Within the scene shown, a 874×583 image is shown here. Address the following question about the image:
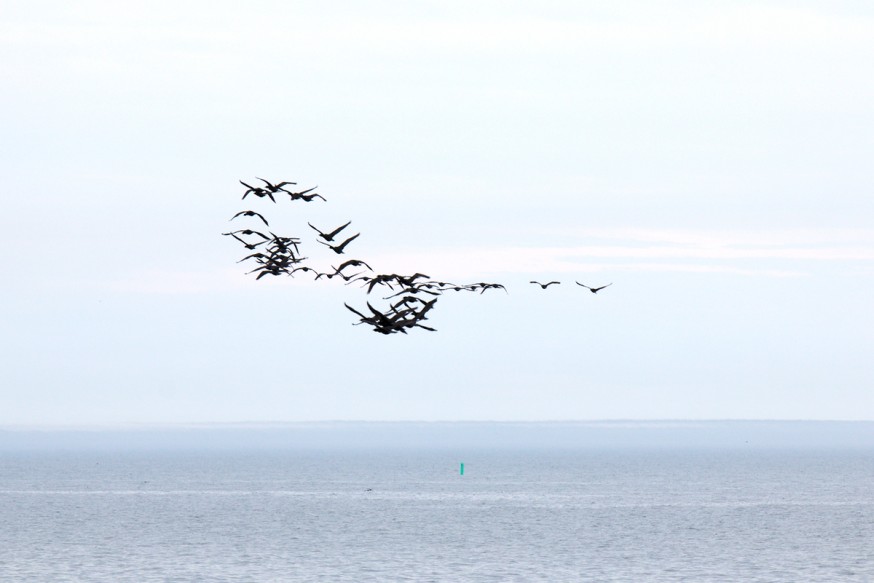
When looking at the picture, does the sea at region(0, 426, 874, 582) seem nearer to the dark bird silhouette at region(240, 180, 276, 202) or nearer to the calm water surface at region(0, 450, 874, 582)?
the calm water surface at region(0, 450, 874, 582)

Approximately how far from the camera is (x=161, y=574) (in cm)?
7744

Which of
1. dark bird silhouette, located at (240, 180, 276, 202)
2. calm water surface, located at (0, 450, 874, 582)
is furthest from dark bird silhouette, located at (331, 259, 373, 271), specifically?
calm water surface, located at (0, 450, 874, 582)

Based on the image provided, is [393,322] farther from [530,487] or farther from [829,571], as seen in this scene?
[530,487]

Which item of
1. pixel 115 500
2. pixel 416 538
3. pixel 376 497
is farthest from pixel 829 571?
pixel 115 500

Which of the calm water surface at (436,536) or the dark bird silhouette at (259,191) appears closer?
the dark bird silhouette at (259,191)

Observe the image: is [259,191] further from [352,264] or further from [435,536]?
[435,536]

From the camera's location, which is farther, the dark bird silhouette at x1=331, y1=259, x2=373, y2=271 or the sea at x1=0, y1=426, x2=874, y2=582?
the sea at x1=0, y1=426, x2=874, y2=582

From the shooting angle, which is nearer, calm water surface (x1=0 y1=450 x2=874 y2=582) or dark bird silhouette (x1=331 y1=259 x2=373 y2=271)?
dark bird silhouette (x1=331 y1=259 x2=373 y2=271)

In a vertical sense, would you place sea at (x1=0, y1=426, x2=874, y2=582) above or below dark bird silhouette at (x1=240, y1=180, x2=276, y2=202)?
below

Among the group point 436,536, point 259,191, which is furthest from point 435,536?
point 259,191

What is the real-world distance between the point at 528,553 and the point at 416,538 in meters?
13.3

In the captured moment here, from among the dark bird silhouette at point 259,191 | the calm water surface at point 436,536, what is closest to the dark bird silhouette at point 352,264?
the dark bird silhouette at point 259,191

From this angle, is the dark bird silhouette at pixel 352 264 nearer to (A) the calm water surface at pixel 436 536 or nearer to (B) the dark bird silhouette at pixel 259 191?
(B) the dark bird silhouette at pixel 259 191

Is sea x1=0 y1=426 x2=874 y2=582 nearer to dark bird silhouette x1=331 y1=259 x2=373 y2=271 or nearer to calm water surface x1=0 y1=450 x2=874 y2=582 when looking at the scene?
calm water surface x1=0 y1=450 x2=874 y2=582
